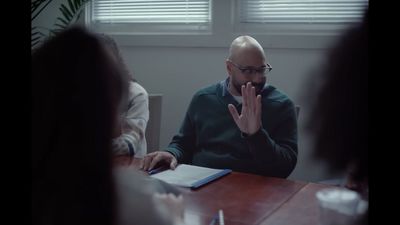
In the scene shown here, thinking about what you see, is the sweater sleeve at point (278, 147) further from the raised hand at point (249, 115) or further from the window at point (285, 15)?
the window at point (285, 15)

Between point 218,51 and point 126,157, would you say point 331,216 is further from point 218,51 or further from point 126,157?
point 218,51

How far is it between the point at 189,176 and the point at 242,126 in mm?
293

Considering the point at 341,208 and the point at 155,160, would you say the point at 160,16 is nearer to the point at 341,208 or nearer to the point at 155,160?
the point at 155,160

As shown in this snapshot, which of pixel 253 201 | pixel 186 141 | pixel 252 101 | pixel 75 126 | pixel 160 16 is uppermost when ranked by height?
pixel 75 126

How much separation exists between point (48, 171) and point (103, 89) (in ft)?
0.31

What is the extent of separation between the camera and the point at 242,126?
1.52 m

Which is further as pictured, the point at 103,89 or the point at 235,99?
the point at 235,99

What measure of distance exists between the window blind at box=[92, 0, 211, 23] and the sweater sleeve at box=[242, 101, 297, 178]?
108 centimetres

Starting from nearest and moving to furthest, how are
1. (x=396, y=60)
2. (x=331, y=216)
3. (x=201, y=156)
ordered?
(x=396, y=60)
(x=331, y=216)
(x=201, y=156)

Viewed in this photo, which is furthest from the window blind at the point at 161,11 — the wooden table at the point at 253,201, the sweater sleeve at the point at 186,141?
the wooden table at the point at 253,201

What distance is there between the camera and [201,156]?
177 centimetres

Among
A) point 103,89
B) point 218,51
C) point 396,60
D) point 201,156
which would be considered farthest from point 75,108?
point 218,51

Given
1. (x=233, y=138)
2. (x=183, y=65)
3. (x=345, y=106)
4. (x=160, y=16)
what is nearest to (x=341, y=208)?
(x=345, y=106)

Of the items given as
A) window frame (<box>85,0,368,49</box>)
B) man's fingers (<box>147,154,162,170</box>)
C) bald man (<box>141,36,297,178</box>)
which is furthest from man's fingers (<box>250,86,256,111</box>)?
window frame (<box>85,0,368,49</box>)
